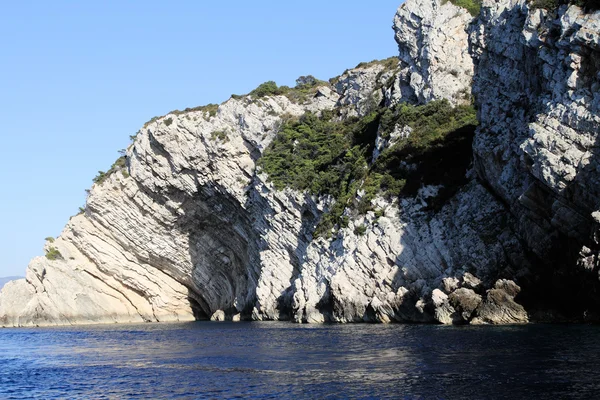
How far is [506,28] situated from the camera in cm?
4697

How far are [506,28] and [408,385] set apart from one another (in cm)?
2947

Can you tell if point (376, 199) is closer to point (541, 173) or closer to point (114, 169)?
point (541, 173)

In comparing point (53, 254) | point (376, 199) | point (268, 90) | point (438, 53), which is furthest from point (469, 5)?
point (53, 254)

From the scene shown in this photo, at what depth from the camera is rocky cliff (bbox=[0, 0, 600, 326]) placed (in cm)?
4050

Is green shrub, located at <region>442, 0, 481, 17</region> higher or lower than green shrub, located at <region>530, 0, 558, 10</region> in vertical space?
higher

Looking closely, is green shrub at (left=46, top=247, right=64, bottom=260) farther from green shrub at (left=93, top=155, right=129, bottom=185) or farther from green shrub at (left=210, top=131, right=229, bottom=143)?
green shrub at (left=210, top=131, right=229, bottom=143)

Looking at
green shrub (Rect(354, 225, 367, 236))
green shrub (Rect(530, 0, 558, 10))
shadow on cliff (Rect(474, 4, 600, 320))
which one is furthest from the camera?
green shrub (Rect(354, 225, 367, 236))

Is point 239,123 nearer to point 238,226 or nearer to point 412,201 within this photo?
point 238,226

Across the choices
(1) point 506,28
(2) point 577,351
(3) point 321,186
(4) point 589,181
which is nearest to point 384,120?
(3) point 321,186

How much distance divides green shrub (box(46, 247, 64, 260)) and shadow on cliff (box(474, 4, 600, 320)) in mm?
52036

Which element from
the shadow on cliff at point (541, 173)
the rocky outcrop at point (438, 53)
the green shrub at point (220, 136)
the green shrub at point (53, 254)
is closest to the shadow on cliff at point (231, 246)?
the green shrub at point (220, 136)

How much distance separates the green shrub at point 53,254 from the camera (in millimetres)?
82875

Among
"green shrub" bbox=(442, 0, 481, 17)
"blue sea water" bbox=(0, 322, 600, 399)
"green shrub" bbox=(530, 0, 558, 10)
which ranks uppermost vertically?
"green shrub" bbox=(442, 0, 481, 17)

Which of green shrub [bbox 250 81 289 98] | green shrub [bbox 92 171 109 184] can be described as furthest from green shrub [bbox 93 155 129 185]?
green shrub [bbox 250 81 289 98]
